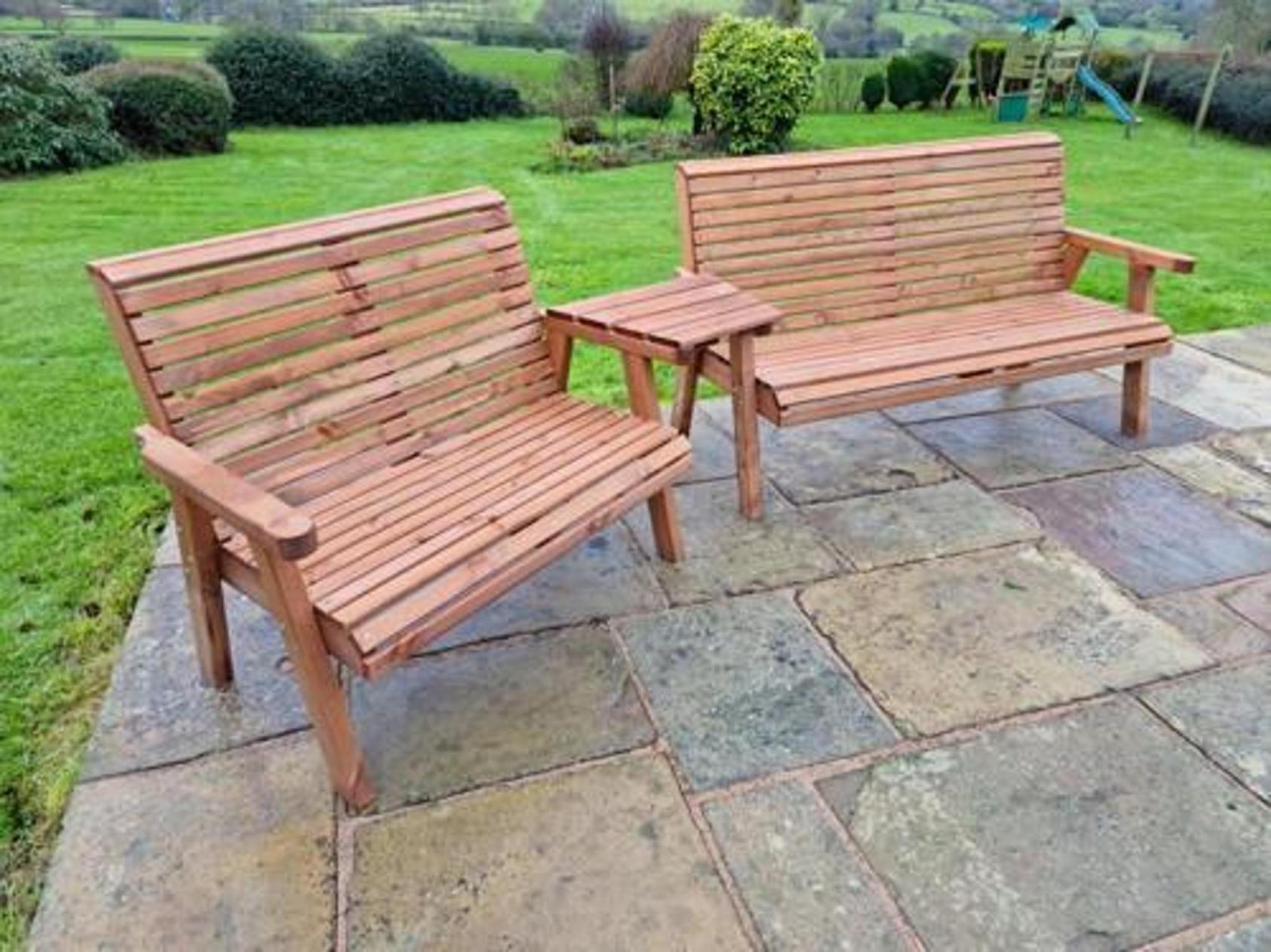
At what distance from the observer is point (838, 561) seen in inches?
110

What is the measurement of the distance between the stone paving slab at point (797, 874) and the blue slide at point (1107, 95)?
12990 mm

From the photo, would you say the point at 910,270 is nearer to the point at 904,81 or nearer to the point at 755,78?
the point at 755,78

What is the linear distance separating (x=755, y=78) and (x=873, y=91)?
557 centimetres

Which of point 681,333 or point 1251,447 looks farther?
point 1251,447

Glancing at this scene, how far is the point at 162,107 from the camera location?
10.3 m

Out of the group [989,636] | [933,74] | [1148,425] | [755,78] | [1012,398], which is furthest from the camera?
[933,74]

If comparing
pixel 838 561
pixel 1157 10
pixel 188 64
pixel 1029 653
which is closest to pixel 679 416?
pixel 838 561

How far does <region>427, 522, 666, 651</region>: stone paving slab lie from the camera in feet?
8.25

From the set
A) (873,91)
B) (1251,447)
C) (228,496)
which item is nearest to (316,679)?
(228,496)

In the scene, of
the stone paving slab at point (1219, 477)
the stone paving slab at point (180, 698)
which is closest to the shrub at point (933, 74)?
the stone paving slab at point (1219, 477)

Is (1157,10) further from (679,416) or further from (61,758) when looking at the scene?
(61,758)

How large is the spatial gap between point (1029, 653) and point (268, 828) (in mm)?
1835

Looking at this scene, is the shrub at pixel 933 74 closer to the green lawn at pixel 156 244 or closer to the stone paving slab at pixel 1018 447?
the green lawn at pixel 156 244

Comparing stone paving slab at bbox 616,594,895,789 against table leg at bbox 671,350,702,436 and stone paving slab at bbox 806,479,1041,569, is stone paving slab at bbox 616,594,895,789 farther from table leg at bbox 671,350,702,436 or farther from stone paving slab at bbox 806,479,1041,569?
table leg at bbox 671,350,702,436
